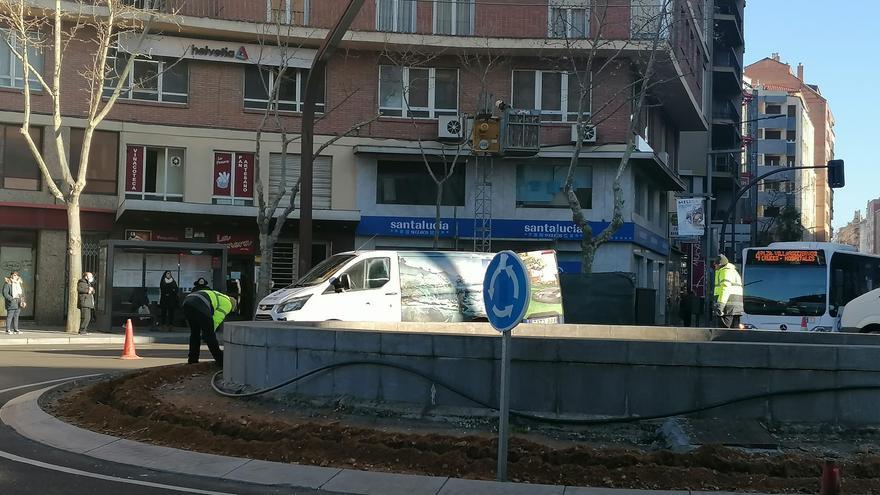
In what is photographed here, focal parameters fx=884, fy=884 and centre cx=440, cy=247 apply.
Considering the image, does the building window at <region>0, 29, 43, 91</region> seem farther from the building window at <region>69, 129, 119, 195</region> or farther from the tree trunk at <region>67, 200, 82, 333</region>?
the tree trunk at <region>67, 200, 82, 333</region>

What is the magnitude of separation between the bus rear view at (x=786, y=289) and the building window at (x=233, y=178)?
681 inches

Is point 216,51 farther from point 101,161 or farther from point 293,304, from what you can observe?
point 293,304

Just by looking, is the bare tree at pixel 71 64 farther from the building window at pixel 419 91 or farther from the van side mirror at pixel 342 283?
the van side mirror at pixel 342 283

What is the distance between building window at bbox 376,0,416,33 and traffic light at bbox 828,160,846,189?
15891 mm

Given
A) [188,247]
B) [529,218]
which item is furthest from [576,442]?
[529,218]

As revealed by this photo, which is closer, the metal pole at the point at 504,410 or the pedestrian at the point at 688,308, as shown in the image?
the metal pole at the point at 504,410

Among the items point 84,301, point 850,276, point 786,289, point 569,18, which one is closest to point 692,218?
point 850,276

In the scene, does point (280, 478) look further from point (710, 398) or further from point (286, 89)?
point (286, 89)

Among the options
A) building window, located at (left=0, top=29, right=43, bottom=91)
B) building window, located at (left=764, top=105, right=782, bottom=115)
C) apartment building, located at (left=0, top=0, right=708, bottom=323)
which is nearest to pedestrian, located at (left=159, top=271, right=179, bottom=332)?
apartment building, located at (left=0, top=0, right=708, bottom=323)

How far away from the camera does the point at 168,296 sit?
86.2ft

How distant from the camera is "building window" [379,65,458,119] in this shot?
32.8m

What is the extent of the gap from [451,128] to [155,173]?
10.6 m

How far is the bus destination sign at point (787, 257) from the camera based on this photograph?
23312 mm

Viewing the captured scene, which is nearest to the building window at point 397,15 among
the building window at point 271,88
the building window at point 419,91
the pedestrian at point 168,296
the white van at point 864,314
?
the building window at point 419,91
